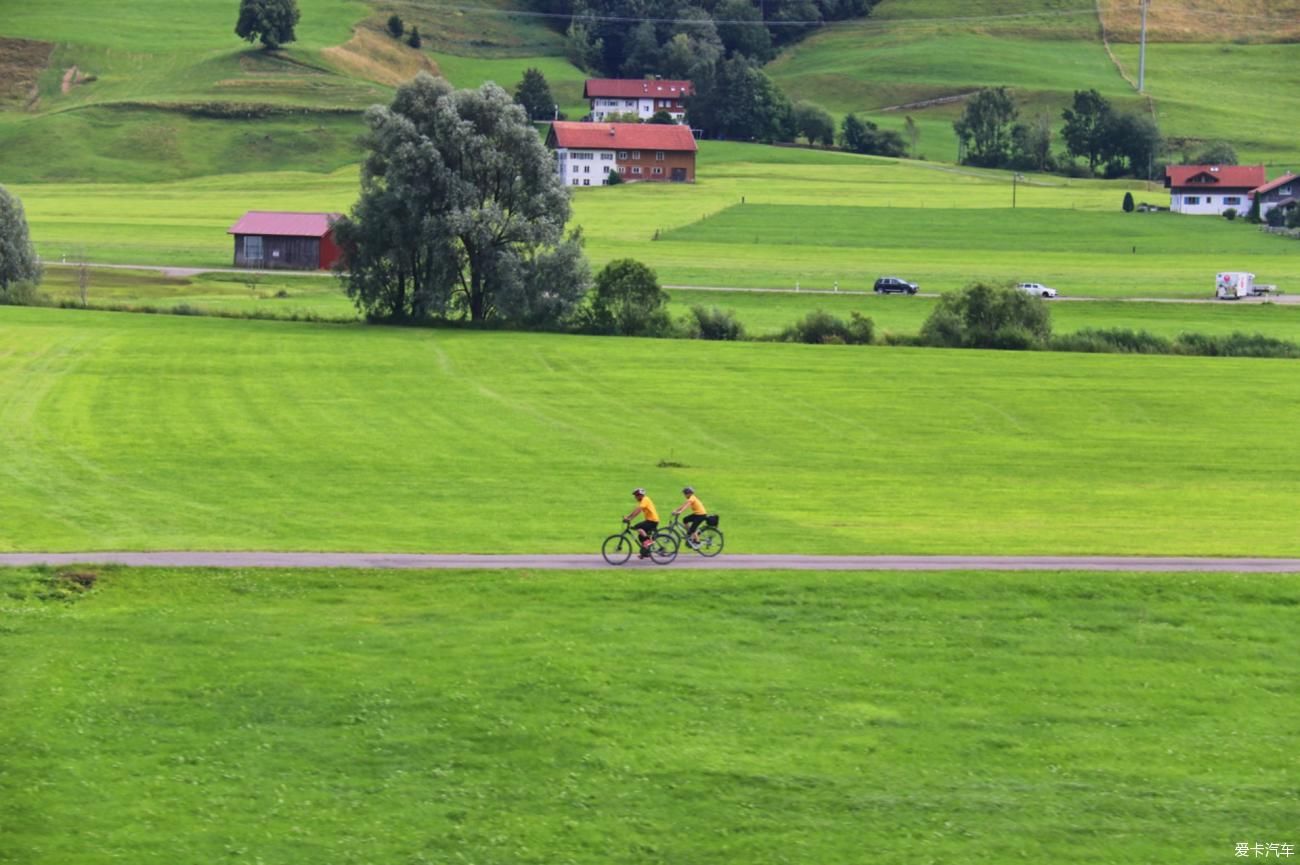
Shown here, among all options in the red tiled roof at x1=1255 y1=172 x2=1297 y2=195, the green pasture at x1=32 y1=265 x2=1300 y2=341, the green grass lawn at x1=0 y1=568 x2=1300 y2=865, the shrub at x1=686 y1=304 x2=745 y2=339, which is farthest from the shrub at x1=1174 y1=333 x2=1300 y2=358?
the red tiled roof at x1=1255 y1=172 x2=1297 y2=195

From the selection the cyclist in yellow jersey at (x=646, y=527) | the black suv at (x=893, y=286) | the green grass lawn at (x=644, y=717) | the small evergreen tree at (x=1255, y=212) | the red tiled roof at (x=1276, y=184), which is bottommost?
the green grass lawn at (x=644, y=717)

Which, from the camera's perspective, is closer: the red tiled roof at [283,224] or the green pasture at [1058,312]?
the green pasture at [1058,312]

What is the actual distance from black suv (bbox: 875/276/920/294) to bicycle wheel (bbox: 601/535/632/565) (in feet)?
277

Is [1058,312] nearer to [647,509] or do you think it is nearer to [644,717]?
[647,509]

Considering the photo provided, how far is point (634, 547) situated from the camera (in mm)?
45344

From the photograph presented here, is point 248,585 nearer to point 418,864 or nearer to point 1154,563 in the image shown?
point 418,864

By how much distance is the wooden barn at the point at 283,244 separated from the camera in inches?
5664

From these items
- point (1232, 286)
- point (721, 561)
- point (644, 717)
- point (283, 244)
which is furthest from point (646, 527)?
point (283, 244)

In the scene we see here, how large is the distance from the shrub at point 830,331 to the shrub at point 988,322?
351 cm

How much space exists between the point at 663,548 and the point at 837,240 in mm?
124241

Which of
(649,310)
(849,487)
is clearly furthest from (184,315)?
(849,487)

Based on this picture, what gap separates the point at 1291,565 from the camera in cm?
4612

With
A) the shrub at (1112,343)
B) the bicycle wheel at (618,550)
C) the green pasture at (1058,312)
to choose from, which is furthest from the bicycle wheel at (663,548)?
the green pasture at (1058,312)

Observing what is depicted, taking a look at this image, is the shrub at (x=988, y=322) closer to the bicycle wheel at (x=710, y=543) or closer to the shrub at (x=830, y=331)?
the shrub at (x=830, y=331)
